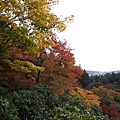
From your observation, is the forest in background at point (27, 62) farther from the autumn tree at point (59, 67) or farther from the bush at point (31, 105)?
the autumn tree at point (59, 67)

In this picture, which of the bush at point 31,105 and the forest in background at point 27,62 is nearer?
the forest in background at point 27,62

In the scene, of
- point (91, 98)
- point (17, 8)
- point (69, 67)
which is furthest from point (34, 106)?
point (91, 98)

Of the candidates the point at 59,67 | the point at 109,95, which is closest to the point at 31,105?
the point at 59,67

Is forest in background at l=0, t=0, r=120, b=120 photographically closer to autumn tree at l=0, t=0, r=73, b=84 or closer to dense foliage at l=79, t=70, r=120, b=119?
autumn tree at l=0, t=0, r=73, b=84

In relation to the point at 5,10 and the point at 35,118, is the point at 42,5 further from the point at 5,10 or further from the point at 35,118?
the point at 35,118

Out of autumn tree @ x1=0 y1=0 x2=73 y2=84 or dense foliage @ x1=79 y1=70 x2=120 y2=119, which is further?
dense foliage @ x1=79 y1=70 x2=120 y2=119

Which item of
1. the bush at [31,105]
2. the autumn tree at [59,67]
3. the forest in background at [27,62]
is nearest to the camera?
the forest in background at [27,62]

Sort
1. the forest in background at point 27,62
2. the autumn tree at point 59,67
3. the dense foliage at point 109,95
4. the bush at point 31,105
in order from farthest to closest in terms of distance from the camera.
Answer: the dense foliage at point 109,95 → the autumn tree at point 59,67 → the bush at point 31,105 → the forest in background at point 27,62

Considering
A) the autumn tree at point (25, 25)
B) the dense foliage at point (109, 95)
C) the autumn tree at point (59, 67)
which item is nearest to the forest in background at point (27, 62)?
the autumn tree at point (25, 25)

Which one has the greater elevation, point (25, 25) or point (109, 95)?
point (25, 25)

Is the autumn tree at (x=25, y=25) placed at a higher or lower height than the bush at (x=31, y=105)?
higher

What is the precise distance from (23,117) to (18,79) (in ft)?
12.2

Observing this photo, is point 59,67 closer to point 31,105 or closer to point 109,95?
point 31,105

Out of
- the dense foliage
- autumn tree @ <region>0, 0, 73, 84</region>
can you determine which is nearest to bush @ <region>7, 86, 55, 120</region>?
autumn tree @ <region>0, 0, 73, 84</region>
